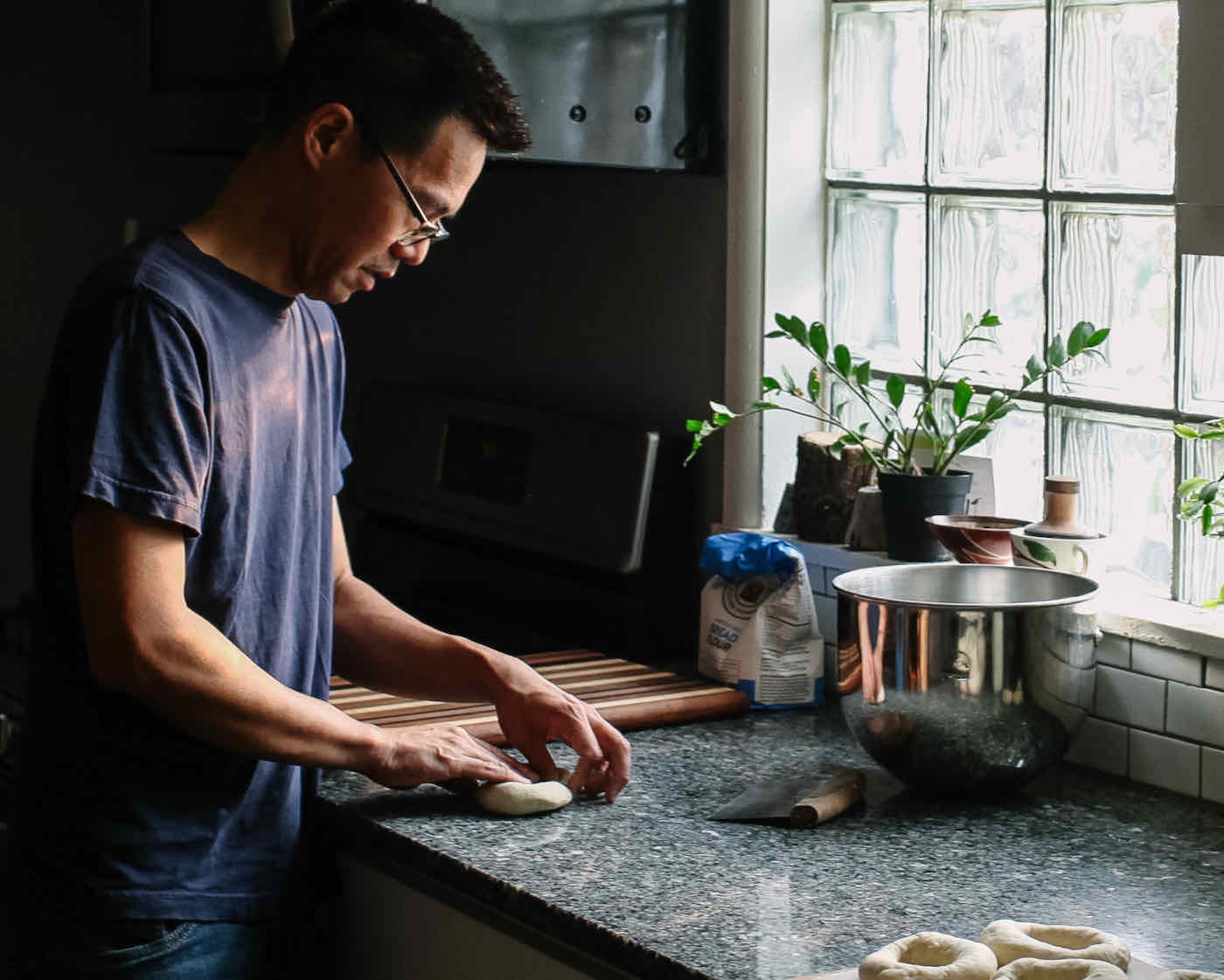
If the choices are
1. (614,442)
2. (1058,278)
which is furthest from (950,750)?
(614,442)

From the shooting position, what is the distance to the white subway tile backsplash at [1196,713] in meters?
1.71

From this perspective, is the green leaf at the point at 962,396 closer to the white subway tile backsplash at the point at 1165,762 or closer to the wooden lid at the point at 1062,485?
the wooden lid at the point at 1062,485

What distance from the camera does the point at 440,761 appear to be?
168 cm

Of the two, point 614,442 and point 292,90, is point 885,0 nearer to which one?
point 614,442

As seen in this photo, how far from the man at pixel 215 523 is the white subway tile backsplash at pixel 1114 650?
2.24ft

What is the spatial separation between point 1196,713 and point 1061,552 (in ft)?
0.71

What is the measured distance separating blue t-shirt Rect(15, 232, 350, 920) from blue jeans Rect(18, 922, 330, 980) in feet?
0.07

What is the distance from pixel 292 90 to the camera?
5.26 ft

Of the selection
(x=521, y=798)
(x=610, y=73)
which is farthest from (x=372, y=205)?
(x=610, y=73)

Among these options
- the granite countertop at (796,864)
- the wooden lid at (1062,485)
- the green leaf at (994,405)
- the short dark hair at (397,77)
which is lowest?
the granite countertop at (796,864)

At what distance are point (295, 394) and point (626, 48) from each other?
775mm

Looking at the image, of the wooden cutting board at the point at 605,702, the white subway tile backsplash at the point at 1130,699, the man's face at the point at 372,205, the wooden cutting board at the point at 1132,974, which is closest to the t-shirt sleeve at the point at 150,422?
the man's face at the point at 372,205

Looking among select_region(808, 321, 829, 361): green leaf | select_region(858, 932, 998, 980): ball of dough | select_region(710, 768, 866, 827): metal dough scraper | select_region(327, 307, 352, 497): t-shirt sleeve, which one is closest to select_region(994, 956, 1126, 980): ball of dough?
select_region(858, 932, 998, 980): ball of dough

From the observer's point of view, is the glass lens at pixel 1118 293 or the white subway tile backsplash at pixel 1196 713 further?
the glass lens at pixel 1118 293
